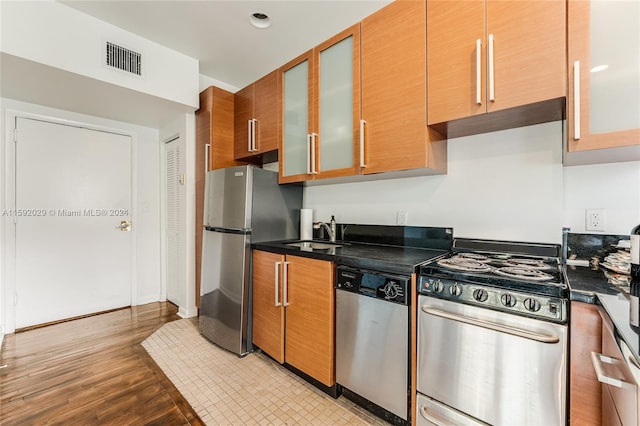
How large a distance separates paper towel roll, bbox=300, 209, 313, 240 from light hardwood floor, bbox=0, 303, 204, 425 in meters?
1.46

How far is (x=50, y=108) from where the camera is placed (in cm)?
283

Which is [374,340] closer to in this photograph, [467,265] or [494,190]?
[467,265]

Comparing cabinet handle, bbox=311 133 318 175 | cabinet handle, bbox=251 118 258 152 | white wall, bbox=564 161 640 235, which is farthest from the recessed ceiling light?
white wall, bbox=564 161 640 235

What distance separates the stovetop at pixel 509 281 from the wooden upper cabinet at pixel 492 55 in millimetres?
763

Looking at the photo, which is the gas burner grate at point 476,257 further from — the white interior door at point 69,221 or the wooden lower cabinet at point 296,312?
the white interior door at point 69,221

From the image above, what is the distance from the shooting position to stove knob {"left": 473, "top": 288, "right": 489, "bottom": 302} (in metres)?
1.15

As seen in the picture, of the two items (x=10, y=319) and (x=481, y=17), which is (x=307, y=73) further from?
(x=10, y=319)

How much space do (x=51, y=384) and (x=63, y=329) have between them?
111 cm

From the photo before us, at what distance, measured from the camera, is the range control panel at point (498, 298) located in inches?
40.0

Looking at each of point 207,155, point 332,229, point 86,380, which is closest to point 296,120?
point 332,229

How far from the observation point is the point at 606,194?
1.37 meters

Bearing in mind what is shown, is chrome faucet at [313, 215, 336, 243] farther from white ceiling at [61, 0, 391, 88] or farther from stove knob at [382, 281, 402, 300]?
white ceiling at [61, 0, 391, 88]

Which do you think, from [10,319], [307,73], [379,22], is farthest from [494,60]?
[10,319]

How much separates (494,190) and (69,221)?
399 centimetres
